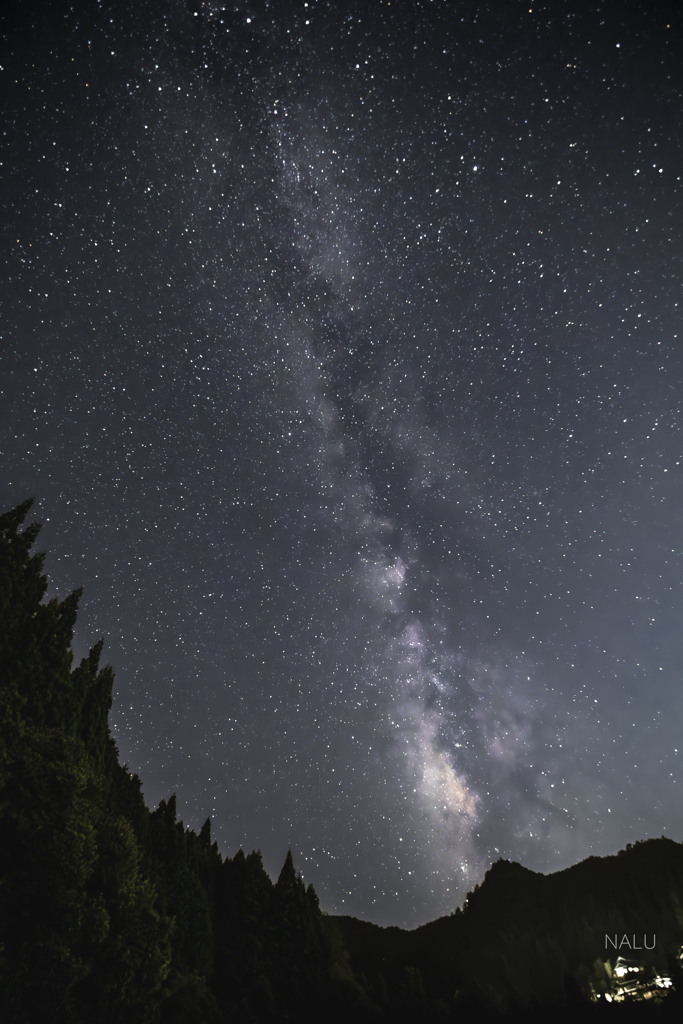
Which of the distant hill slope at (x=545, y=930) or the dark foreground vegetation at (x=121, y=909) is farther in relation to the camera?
the distant hill slope at (x=545, y=930)

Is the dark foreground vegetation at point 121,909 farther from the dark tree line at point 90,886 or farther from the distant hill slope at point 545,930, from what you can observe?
the distant hill slope at point 545,930

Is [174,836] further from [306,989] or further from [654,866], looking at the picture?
[654,866]

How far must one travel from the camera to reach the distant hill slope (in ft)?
124

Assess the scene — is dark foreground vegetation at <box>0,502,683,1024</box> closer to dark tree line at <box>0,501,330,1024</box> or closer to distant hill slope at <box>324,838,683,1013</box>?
dark tree line at <box>0,501,330,1024</box>

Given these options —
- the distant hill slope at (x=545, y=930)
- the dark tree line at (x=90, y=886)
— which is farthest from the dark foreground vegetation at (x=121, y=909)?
the distant hill slope at (x=545, y=930)

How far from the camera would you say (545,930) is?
42531 mm

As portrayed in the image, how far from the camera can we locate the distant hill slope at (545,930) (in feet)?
124

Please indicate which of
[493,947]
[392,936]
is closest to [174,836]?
[392,936]

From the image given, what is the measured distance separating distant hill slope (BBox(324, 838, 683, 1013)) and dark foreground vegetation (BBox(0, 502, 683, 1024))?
0.97 metres

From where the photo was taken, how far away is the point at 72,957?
29.7 feet

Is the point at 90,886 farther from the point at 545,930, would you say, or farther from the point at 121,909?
the point at 545,930

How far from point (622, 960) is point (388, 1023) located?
30.6 m

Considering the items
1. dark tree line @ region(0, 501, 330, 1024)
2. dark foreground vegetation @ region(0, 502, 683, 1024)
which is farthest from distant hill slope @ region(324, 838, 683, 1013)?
dark tree line @ region(0, 501, 330, 1024)

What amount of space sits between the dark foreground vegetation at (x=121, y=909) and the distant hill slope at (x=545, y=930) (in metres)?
0.97
